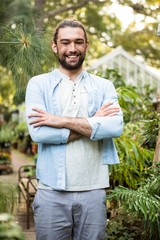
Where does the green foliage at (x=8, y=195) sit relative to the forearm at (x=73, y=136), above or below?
below

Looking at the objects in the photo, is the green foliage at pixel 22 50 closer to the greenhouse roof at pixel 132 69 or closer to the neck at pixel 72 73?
the neck at pixel 72 73

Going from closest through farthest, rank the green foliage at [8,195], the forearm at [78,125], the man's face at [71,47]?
1. the forearm at [78,125]
2. the man's face at [71,47]
3. the green foliage at [8,195]

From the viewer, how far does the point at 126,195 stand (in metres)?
3.25

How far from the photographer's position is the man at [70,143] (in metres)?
2.56

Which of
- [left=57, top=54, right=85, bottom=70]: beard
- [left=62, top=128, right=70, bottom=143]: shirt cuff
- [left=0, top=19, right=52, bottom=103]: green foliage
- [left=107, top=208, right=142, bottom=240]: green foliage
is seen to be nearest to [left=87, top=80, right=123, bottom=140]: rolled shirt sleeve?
[left=62, top=128, right=70, bottom=143]: shirt cuff

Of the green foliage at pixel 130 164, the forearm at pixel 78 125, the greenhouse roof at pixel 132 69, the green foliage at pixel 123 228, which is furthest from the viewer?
the greenhouse roof at pixel 132 69

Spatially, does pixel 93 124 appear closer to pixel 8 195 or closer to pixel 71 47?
pixel 71 47

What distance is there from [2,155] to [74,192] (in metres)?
9.22

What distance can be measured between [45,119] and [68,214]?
0.52m

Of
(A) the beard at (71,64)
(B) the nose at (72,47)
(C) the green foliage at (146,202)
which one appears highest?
(B) the nose at (72,47)

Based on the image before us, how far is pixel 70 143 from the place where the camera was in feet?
8.50

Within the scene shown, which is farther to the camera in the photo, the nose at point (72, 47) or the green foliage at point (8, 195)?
the green foliage at point (8, 195)

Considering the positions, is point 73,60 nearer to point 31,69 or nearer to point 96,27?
point 31,69

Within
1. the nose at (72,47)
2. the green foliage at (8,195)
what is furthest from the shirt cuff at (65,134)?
the green foliage at (8,195)
